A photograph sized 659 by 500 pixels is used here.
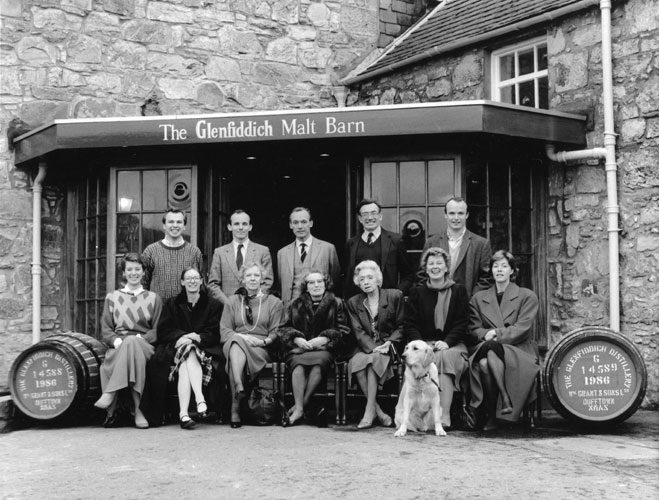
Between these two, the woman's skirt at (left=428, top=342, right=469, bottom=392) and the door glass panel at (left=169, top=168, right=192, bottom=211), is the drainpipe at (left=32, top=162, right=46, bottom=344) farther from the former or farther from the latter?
the woman's skirt at (left=428, top=342, right=469, bottom=392)

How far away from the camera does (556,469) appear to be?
5059mm

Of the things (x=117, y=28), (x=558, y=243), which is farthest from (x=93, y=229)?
(x=558, y=243)

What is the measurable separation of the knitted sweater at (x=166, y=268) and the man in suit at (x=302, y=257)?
2.86 feet

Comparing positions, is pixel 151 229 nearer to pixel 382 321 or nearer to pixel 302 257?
pixel 302 257

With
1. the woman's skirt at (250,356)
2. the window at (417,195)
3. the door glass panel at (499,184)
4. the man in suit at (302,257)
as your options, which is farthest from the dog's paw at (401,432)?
the door glass panel at (499,184)

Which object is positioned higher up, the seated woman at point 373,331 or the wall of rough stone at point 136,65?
the wall of rough stone at point 136,65

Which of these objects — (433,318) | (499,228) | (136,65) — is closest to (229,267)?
(433,318)

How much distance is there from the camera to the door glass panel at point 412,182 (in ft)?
27.7

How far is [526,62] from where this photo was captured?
9.05 metres

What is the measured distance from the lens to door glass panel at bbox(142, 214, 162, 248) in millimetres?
8656

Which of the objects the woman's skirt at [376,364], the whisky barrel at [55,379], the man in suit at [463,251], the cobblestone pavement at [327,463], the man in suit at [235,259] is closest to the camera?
the cobblestone pavement at [327,463]

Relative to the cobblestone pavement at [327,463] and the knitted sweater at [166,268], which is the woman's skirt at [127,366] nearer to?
the cobblestone pavement at [327,463]

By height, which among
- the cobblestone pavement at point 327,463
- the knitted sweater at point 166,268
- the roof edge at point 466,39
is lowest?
the cobblestone pavement at point 327,463

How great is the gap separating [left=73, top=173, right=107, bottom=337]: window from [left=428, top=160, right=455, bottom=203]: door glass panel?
341 cm
